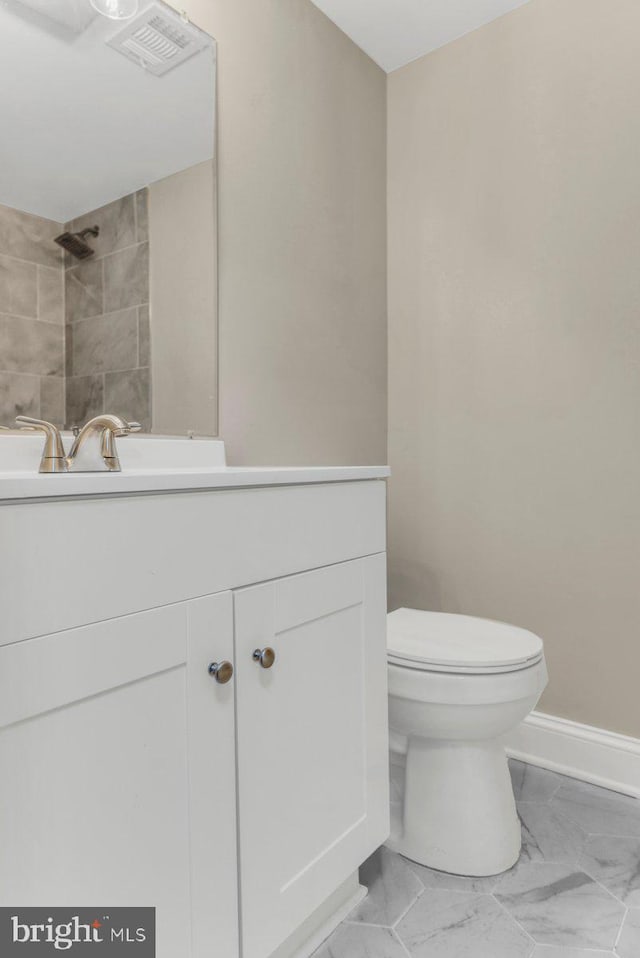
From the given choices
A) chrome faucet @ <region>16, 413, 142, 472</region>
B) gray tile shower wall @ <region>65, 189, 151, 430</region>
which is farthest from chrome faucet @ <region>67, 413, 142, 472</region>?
gray tile shower wall @ <region>65, 189, 151, 430</region>

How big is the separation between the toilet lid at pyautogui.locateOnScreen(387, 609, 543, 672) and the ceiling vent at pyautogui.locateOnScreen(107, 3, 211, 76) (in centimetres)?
136

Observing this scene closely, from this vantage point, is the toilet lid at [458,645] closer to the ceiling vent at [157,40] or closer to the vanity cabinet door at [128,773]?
the vanity cabinet door at [128,773]

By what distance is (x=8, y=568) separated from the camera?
605mm

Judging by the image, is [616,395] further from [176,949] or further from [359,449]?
[176,949]

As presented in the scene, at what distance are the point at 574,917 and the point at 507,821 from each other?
0.20 meters

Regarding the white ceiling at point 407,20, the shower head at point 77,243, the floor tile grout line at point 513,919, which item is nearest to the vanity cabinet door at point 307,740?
the floor tile grout line at point 513,919

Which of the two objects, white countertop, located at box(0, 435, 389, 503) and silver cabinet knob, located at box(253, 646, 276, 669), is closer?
white countertop, located at box(0, 435, 389, 503)

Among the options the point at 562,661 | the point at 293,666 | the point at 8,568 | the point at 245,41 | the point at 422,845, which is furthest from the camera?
the point at 562,661

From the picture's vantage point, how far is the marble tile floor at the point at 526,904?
107 centimetres

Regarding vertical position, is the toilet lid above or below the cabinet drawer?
below

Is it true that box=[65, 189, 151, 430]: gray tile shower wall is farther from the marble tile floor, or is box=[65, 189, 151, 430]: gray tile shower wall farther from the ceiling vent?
the marble tile floor

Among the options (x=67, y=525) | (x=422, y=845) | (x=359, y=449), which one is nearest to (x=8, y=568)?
(x=67, y=525)

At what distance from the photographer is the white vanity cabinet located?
2.07ft

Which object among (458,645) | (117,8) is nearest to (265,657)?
(458,645)
